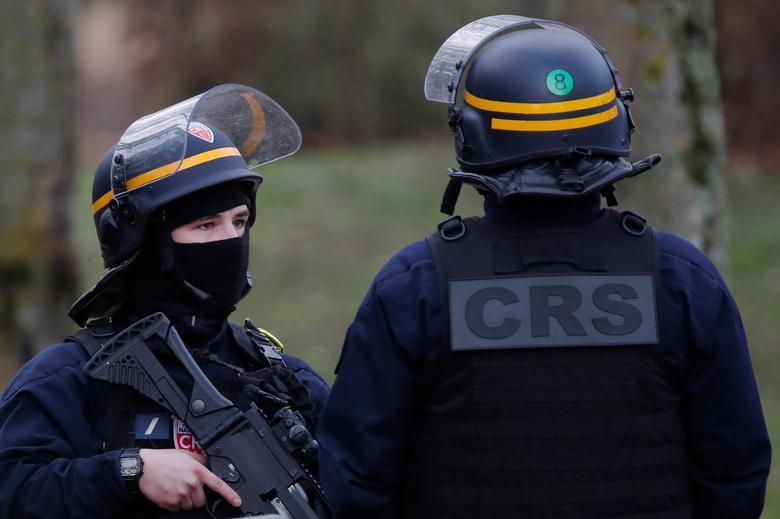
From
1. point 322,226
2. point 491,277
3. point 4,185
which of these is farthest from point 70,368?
point 322,226

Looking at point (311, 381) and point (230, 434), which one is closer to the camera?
point (230, 434)

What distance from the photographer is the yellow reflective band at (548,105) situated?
9.64 feet

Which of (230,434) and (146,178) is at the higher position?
(146,178)

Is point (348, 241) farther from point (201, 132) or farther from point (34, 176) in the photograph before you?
point (201, 132)

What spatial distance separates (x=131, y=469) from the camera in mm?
3176

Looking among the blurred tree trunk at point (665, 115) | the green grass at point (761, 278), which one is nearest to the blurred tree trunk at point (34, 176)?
the blurred tree trunk at point (665, 115)

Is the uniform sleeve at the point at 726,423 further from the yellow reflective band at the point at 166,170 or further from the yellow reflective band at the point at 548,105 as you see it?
the yellow reflective band at the point at 166,170

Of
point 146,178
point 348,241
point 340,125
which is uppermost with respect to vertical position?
point 146,178

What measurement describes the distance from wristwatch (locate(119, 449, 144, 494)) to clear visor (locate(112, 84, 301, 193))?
0.81m

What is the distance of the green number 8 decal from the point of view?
9.68ft

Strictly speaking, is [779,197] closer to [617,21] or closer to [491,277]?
[617,21]

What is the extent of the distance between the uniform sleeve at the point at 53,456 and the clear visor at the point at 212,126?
26.2 inches

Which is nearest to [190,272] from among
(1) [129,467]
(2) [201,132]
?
(2) [201,132]

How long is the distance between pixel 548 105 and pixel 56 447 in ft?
5.13
